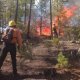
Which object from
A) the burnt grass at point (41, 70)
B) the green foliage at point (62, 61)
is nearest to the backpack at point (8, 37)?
the burnt grass at point (41, 70)

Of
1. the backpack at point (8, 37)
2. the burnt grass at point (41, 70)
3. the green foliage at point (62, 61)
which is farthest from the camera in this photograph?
the green foliage at point (62, 61)

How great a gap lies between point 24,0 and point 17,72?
35.8m

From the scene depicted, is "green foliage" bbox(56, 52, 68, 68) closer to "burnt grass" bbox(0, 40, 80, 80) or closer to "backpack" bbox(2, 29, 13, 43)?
"burnt grass" bbox(0, 40, 80, 80)

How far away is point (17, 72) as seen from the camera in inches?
445

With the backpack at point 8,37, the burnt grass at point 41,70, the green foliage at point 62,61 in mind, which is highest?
the backpack at point 8,37

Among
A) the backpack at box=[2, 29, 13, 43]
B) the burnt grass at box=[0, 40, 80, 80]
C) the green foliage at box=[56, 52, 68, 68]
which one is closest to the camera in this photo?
the backpack at box=[2, 29, 13, 43]

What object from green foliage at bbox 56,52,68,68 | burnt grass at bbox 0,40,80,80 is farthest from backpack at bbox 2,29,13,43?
green foliage at bbox 56,52,68,68

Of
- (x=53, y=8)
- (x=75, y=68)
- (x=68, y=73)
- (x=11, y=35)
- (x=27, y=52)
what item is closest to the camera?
(x=11, y=35)

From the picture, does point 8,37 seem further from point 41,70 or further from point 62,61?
point 62,61

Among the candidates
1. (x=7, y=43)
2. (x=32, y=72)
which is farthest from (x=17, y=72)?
(x=7, y=43)

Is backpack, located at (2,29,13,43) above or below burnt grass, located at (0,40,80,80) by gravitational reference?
above

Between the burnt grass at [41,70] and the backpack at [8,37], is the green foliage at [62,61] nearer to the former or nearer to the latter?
the burnt grass at [41,70]

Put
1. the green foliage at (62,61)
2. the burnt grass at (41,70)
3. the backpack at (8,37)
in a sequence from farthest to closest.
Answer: the green foliage at (62,61) → the burnt grass at (41,70) → the backpack at (8,37)

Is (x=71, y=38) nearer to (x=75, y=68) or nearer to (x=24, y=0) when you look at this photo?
(x=75, y=68)
